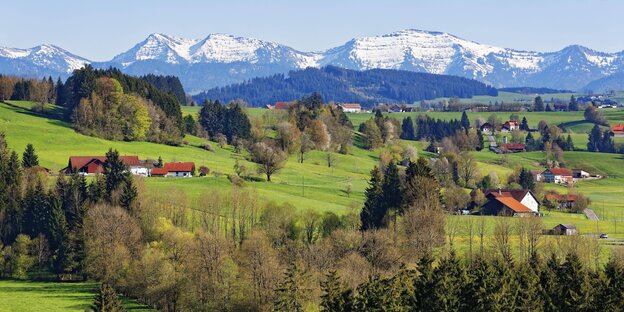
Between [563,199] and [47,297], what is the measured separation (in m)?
80.0

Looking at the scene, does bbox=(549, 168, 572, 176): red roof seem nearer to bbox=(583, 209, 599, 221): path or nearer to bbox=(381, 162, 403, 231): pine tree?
bbox=(583, 209, 599, 221): path

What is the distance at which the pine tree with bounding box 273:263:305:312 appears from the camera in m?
63.6

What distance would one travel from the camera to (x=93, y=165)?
124438mm

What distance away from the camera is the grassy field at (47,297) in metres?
74.3

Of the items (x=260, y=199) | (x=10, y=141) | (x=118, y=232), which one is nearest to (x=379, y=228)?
(x=260, y=199)

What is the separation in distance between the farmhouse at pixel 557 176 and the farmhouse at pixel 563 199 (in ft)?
111

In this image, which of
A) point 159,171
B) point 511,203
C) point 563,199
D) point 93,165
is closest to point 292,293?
point 511,203

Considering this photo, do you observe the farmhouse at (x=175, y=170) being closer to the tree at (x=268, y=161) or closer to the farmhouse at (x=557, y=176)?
the tree at (x=268, y=161)

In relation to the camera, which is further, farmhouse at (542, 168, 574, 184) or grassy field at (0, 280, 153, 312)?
farmhouse at (542, 168, 574, 184)

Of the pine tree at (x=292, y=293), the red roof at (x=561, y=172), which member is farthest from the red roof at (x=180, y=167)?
the red roof at (x=561, y=172)

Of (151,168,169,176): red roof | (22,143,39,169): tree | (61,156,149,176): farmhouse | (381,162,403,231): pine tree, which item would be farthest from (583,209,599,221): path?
(22,143,39,169): tree

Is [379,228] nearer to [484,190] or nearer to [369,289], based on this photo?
[369,289]

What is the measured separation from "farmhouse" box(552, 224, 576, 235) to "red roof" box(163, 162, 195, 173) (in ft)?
161

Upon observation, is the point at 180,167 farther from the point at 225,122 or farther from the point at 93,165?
the point at 225,122
